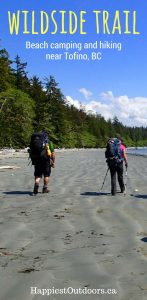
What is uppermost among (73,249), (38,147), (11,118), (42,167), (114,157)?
(11,118)

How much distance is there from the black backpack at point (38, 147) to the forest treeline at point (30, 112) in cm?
496

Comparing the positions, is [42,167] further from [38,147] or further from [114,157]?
[114,157]

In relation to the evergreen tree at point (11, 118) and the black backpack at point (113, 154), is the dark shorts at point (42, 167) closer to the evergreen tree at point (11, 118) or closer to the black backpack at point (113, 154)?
the black backpack at point (113, 154)

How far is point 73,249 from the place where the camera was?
6336mm

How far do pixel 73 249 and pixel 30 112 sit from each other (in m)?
67.9

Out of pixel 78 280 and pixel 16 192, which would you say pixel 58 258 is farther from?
pixel 16 192

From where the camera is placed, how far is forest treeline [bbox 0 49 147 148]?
6203 centimetres

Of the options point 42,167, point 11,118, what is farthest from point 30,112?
point 42,167

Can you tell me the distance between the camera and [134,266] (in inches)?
213

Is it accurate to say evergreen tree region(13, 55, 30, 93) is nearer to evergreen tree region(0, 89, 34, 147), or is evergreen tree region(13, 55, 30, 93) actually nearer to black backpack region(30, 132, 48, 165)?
evergreen tree region(0, 89, 34, 147)

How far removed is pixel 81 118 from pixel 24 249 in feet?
470

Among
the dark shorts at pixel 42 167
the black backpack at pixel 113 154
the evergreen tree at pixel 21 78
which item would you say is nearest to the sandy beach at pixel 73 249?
the dark shorts at pixel 42 167

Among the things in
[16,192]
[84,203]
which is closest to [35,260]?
[84,203]

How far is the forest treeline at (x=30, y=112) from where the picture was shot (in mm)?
62031
